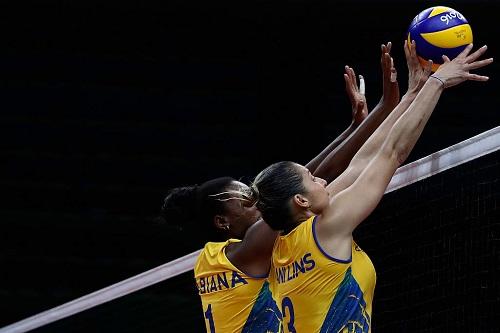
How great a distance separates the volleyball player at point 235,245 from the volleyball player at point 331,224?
0.38 metres

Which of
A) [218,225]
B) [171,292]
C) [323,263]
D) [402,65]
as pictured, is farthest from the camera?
[402,65]

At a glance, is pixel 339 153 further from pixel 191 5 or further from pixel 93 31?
pixel 93 31

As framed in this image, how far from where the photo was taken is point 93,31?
1104 centimetres

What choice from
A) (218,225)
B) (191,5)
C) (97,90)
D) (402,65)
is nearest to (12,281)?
(97,90)

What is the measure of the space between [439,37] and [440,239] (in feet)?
3.51

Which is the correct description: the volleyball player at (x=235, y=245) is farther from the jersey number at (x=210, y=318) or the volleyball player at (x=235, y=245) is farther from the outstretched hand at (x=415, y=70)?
the outstretched hand at (x=415, y=70)

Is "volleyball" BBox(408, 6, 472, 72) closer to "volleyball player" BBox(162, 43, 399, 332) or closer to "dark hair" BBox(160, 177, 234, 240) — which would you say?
"volleyball player" BBox(162, 43, 399, 332)

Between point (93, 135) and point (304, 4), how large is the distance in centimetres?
307

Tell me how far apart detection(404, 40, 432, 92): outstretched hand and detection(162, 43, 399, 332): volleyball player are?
0.48 feet

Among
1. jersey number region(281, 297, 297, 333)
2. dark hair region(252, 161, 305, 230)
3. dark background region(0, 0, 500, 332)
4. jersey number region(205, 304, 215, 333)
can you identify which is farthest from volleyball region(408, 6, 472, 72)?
dark background region(0, 0, 500, 332)

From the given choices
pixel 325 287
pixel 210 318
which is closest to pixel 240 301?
pixel 210 318

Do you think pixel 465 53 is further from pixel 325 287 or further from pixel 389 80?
pixel 325 287

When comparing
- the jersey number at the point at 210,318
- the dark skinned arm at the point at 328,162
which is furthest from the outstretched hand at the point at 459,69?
the jersey number at the point at 210,318

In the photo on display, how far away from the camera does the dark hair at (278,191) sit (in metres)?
4.05
